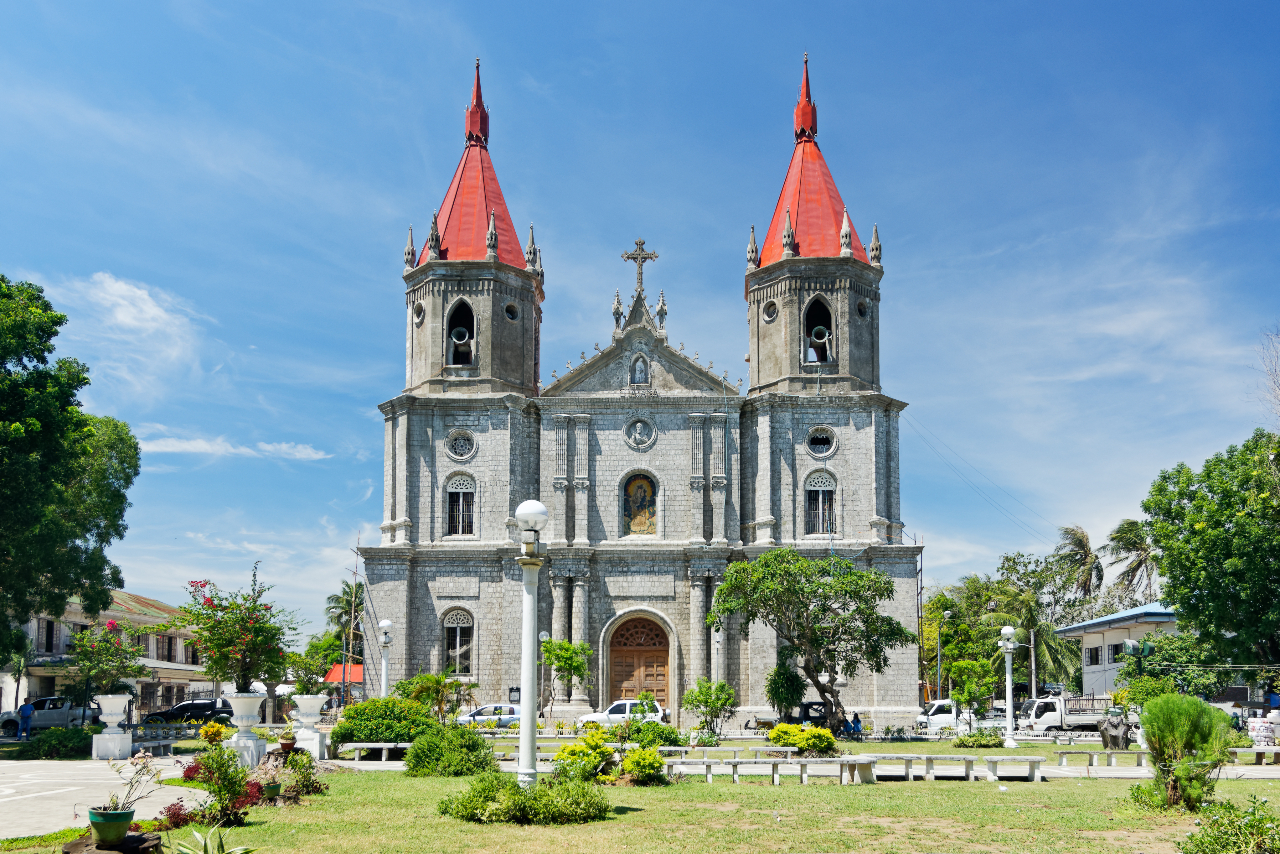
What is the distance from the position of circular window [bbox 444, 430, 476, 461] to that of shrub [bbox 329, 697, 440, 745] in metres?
16.1

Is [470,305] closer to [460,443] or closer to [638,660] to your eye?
[460,443]

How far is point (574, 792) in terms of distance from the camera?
46.1 ft

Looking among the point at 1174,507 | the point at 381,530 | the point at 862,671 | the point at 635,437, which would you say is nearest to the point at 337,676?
the point at 381,530

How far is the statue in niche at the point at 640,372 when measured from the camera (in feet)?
130

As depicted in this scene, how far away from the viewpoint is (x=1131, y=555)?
57.6 meters

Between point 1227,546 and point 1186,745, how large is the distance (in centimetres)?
1940

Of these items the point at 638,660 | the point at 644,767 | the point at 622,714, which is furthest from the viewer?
the point at 638,660

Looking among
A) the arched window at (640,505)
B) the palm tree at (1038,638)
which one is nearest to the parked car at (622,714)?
the arched window at (640,505)

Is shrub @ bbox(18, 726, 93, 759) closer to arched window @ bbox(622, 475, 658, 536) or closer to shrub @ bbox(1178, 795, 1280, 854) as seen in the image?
arched window @ bbox(622, 475, 658, 536)

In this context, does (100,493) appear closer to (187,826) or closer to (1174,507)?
(187,826)

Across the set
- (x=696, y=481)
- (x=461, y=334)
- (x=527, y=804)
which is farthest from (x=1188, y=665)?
(x=527, y=804)

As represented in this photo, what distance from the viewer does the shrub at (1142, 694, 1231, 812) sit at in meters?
14.2

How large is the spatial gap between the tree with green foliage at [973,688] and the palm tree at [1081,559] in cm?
1702

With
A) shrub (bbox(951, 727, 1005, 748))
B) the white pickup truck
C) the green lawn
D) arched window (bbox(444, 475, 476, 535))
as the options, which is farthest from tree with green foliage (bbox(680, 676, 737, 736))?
the green lawn
